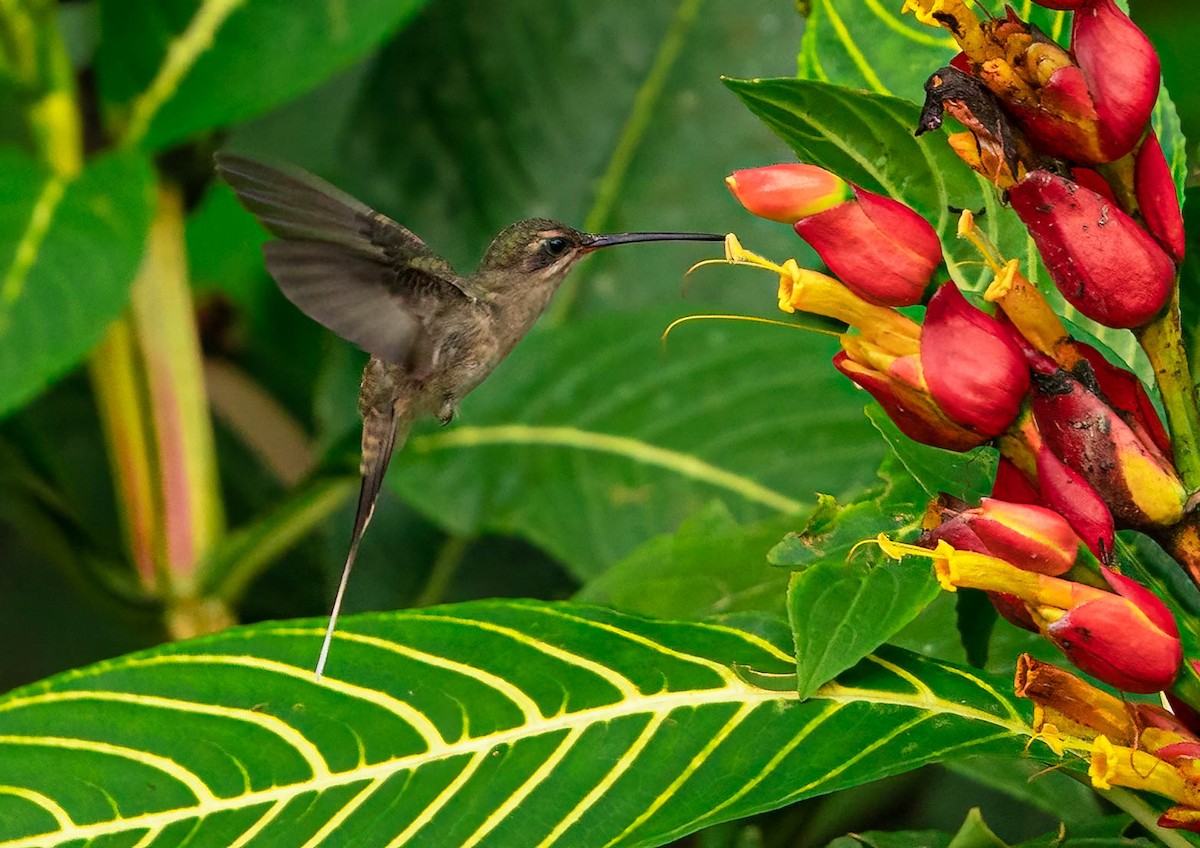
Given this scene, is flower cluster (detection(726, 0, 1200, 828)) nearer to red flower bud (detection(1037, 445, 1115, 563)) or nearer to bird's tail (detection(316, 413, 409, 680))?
red flower bud (detection(1037, 445, 1115, 563))

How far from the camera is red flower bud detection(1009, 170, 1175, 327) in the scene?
68 centimetres

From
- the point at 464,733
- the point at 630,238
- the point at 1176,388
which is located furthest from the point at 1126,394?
the point at 630,238

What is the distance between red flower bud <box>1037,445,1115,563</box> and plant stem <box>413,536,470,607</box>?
1.26m

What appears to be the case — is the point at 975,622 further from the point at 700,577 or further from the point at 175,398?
the point at 175,398

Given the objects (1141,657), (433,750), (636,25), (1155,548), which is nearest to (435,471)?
(636,25)

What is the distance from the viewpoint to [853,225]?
720 mm

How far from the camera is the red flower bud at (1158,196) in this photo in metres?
0.70

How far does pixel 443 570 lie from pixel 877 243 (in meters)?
1.28

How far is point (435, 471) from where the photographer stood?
165 cm

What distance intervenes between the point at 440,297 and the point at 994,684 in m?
0.57

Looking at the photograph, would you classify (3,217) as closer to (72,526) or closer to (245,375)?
(72,526)

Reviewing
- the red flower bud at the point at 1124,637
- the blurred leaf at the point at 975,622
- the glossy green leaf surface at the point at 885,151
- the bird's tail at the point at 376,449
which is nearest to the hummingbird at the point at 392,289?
the bird's tail at the point at 376,449

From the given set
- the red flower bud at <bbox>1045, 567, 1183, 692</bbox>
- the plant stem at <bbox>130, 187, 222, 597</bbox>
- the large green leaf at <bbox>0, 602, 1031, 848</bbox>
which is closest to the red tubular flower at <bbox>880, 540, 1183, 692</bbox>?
the red flower bud at <bbox>1045, 567, 1183, 692</bbox>

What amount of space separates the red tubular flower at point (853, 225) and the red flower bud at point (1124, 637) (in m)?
0.17
